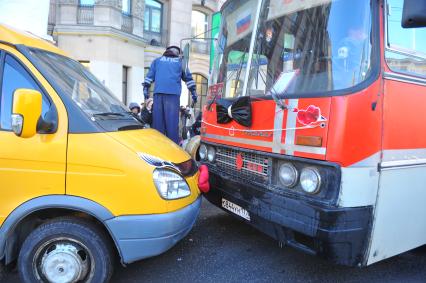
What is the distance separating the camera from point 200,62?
2158cm

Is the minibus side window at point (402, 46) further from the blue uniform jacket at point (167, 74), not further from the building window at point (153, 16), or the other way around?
the building window at point (153, 16)

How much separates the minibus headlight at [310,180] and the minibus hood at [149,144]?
3.49ft

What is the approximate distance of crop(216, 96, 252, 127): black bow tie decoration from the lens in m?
3.45

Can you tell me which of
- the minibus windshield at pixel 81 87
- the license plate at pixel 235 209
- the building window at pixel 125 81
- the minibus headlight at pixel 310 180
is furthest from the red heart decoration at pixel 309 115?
the building window at pixel 125 81

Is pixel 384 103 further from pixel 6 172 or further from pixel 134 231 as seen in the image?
pixel 6 172

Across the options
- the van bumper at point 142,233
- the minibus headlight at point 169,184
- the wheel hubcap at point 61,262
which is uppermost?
the minibus headlight at point 169,184

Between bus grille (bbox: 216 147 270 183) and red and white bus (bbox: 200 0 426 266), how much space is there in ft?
0.05

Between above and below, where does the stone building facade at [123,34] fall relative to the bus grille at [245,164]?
above

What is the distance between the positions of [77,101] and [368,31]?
226 centimetres

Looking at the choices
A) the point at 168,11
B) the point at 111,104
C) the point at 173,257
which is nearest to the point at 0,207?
the point at 111,104

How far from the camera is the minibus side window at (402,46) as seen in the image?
286cm

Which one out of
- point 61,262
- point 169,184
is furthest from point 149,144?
point 61,262

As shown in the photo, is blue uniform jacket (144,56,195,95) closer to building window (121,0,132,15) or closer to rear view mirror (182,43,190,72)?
rear view mirror (182,43,190,72)

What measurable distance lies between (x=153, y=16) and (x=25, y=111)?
18993mm
